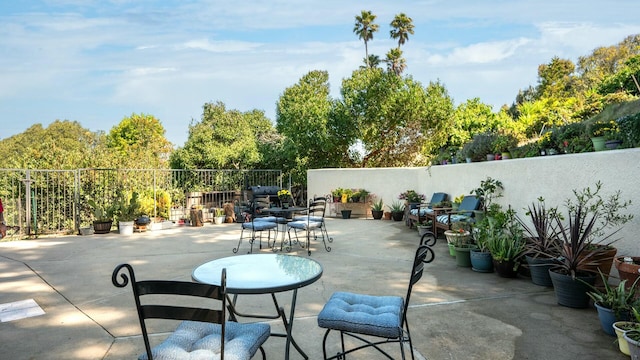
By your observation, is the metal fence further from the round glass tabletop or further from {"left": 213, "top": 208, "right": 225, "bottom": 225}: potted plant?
the round glass tabletop

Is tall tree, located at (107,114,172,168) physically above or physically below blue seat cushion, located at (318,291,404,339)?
above

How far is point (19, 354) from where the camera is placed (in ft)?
8.81

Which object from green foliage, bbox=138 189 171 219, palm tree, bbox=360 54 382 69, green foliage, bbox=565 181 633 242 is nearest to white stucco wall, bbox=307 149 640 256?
green foliage, bbox=565 181 633 242

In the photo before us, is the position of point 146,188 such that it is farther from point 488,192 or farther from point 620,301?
point 620,301

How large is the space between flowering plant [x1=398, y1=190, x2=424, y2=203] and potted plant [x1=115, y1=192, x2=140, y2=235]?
7.01m

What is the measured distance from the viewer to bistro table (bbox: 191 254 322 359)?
7.28 ft

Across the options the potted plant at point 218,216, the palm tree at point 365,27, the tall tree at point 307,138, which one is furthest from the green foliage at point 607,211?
the palm tree at point 365,27

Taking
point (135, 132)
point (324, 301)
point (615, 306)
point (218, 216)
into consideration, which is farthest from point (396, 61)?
point (135, 132)

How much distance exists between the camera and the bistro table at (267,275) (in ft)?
7.28

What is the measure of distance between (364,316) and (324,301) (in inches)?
64.6

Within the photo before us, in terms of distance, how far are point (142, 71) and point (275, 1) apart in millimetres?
10459

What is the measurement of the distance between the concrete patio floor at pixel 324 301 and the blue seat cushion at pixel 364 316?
465 mm

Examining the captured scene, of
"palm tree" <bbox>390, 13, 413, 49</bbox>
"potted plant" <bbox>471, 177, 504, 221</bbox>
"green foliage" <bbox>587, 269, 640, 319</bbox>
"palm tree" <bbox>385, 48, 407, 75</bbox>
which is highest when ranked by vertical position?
"palm tree" <bbox>390, 13, 413, 49</bbox>

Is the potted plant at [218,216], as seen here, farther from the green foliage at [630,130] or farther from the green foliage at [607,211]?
the green foliage at [630,130]
